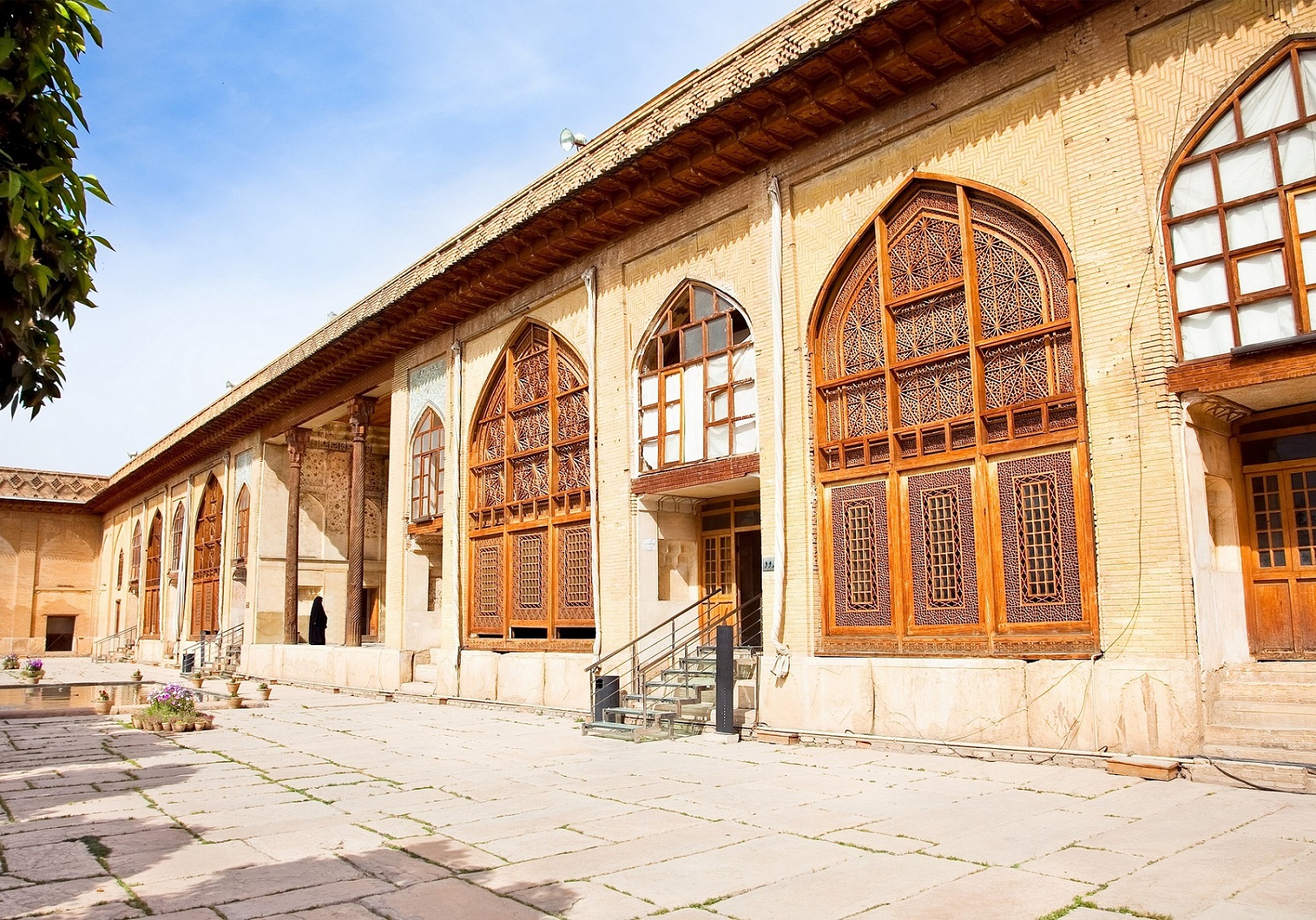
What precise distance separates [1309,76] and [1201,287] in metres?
1.69

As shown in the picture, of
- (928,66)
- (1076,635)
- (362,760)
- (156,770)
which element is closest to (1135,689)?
(1076,635)

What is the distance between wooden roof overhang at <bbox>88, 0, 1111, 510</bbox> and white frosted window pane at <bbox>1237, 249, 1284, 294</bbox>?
2.72 meters

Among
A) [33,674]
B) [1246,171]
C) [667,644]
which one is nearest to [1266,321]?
[1246,171]

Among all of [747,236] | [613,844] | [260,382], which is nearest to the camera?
[613,844]

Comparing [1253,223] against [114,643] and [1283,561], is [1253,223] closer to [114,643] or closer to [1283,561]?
[1283,561]

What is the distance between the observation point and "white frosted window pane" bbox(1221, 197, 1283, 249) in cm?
788

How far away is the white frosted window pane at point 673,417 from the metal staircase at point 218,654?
53.9 ft

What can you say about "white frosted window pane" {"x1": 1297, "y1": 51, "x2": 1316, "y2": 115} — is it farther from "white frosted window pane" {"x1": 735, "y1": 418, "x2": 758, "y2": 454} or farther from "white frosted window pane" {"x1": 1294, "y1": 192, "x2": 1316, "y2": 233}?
"white frosted window pane" {"x1": 735, "y1": 418, "x2": 758, "y2": 454}

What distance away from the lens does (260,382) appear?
23.3 m

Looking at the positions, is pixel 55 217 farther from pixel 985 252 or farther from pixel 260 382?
pixel 260 382

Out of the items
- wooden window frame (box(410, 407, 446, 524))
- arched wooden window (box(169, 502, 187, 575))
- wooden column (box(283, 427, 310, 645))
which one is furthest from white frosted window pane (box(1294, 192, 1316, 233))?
arched wooden window (box(169, 502, 187, 575))

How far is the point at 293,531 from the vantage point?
24.5m

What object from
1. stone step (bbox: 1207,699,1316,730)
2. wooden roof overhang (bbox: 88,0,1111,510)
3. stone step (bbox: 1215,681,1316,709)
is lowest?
stone step (bbox: 1207,699,1316,730)

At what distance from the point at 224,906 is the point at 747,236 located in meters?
9.41
